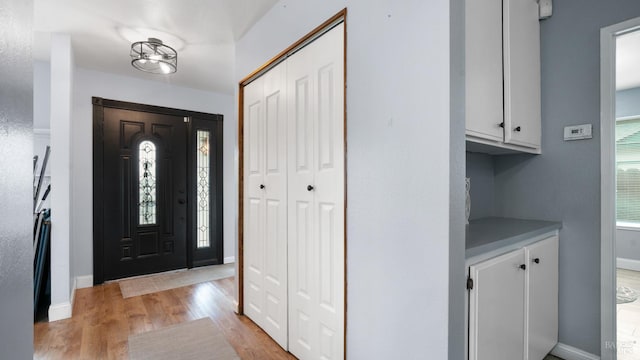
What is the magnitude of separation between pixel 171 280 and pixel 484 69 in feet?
12.7

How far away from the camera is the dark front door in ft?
11.9

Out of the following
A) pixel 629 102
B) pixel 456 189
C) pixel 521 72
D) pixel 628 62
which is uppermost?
pixel 628 62

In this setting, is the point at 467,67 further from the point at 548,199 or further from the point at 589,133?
the point at 548,199

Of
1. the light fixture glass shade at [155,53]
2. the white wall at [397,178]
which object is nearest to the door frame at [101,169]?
the light fixture glass shade at [155,53]

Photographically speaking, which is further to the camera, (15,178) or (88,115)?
(88,115)

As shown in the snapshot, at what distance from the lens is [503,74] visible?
163 centimetres

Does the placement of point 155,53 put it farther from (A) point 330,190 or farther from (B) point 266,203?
(A) point 330,190

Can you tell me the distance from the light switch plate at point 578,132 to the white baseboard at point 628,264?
11.2 ft

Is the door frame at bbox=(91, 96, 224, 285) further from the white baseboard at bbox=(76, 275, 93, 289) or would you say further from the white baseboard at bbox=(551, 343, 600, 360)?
the white baseboard at bbox=(551, 343, 600, 360)

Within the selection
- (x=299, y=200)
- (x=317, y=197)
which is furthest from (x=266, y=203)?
(x=317, y=197)

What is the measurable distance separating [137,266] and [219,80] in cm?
261

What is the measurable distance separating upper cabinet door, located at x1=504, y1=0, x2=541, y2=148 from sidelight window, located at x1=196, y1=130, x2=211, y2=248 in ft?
12.3

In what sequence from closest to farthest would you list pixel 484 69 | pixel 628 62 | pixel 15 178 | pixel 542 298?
pixel 15 178 → pixel 484 69 → pixel 542 298 → pixel 628 62

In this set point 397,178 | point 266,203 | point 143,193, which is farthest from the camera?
point 143,193
